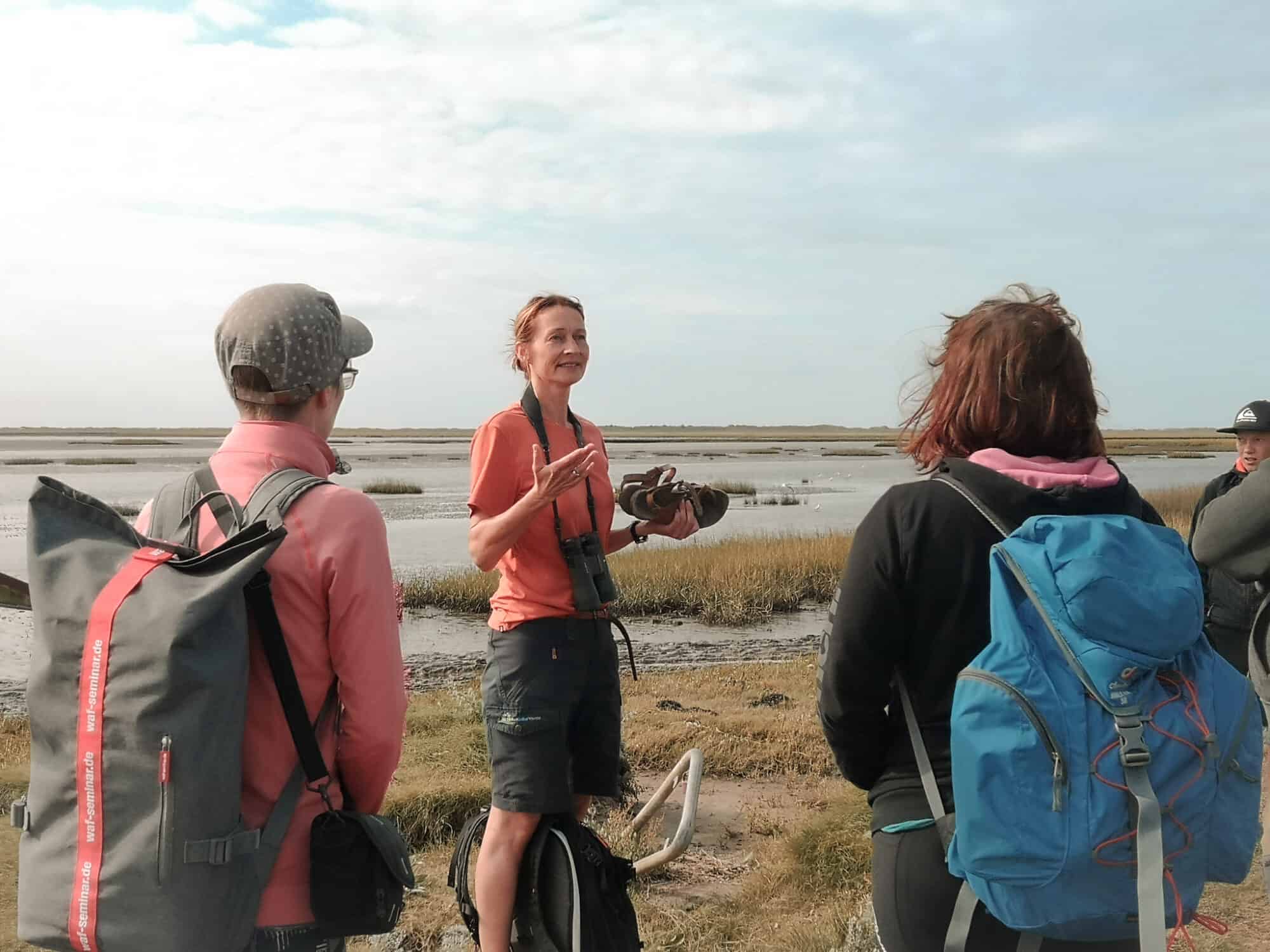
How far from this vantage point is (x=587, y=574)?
3.04 metres

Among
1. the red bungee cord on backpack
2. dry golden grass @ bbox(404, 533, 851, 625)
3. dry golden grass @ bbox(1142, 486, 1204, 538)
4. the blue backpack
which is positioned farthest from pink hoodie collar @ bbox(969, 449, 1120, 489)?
dry golden grass @ bbox(1142, 486, 1204, 538)

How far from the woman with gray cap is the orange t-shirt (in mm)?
1100

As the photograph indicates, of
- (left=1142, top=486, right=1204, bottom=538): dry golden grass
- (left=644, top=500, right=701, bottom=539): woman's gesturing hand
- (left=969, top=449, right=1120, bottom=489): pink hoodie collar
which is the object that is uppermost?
(left=969, top=449, right=1120, bottom=489): pink hoodie collar

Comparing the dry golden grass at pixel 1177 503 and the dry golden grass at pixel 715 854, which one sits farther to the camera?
the dry golden grass at pixel 1177 503

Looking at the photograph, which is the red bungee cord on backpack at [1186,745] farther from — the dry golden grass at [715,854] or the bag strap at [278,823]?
the dry golden grass at [715,854]

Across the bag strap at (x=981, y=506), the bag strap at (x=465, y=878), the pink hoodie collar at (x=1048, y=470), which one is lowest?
the bag strap at (x=465, y=878)

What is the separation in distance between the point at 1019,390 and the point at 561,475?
4.49ft

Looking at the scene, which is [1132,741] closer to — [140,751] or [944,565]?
[944,565]

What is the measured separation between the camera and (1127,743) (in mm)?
1625

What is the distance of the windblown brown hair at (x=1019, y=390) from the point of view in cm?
192

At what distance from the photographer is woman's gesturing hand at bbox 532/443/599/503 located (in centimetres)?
289

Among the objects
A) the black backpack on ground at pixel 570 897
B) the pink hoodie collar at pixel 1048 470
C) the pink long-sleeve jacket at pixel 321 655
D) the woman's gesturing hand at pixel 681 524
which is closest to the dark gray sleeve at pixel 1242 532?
the woman's gesturing hand at pixel 681 524

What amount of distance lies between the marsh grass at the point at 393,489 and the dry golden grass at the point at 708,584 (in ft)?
67.8

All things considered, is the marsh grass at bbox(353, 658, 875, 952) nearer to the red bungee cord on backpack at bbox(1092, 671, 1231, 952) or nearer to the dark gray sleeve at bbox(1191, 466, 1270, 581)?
the dark gray sleeve at bbox(1191, 466, 1270, 581)
